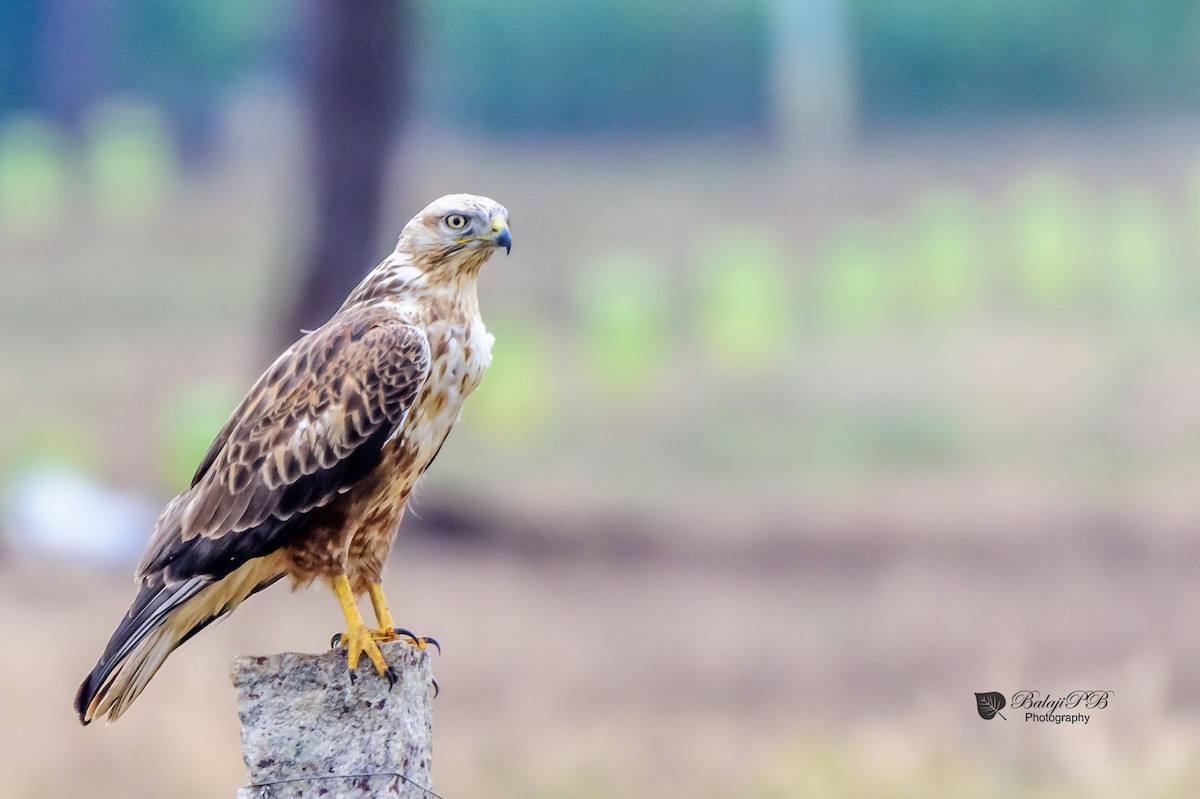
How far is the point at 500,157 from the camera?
26.1m

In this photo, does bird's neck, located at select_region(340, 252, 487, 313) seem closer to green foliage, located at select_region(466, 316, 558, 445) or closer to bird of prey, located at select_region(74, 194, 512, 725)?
bird of prey, located at select_region(74, 194, 512, 725)

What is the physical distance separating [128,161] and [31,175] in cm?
149

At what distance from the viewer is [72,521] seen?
10938mm

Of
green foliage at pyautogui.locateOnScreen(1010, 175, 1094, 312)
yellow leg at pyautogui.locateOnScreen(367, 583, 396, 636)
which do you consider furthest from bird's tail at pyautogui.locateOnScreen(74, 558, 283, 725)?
green foliage at pyautogui.locateOnScreen(1010, 175, 1094, 312)

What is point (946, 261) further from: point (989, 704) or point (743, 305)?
point (989, 704)

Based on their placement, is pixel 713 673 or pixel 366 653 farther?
pixel 713 673

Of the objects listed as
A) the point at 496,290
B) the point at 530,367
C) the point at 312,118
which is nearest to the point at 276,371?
the point at 312,118

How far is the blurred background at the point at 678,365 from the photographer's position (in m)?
7.48

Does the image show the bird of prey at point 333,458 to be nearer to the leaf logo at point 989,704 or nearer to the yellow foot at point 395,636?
the yellow foot at point 395,636

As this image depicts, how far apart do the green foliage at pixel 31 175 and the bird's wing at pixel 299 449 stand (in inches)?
858

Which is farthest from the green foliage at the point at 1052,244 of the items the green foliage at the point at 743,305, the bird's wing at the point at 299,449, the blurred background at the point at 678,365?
the bird's wing at the point at 299,449

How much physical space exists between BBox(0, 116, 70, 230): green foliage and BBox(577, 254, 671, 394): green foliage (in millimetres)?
9991

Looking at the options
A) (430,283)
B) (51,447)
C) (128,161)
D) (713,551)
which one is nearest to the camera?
(430,283)

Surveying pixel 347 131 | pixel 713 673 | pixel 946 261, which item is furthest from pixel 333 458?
pixel 946 261
